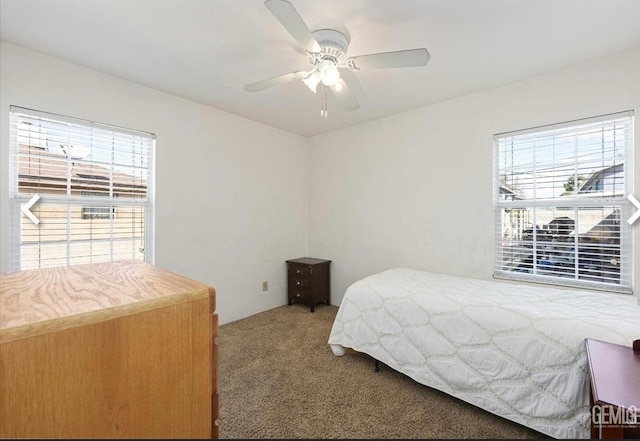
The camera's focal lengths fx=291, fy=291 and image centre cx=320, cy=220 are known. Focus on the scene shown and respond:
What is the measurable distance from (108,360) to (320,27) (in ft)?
6.38

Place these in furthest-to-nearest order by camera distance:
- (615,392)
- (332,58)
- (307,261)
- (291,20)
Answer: (307,261)
(332,58)
(291,20)
(615,392)

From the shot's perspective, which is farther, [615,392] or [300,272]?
[300,272]

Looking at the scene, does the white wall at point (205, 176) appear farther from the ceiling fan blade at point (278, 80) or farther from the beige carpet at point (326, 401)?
the ceiling fan blade at point (278, 80)

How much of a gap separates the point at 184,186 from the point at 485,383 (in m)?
2.99

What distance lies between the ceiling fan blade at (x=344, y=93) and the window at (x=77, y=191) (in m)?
1.83

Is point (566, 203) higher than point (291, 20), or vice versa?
point (291, 20)

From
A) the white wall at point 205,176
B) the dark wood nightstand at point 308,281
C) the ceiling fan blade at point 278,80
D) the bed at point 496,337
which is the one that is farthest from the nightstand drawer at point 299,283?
the ceiling fan blade at point 278,80

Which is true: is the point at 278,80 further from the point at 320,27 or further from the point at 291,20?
the point at 291,20

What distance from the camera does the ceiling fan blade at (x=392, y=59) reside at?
62.6 inches

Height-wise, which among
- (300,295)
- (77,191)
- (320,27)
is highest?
(320,27)

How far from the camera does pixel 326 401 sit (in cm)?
194

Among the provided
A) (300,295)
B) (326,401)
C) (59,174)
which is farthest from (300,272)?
(59,174)

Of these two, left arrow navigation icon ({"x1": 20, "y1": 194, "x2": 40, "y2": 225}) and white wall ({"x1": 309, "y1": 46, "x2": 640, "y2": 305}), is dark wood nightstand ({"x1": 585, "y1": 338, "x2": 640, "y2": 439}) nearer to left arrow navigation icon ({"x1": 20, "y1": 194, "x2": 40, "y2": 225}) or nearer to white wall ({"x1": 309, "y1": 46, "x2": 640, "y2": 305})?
white wall ({"x1": 309, "y1": 46, "x2": 640, "y2": 305})

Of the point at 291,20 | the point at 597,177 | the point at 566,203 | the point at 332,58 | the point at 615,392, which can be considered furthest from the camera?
the point at 566,203
